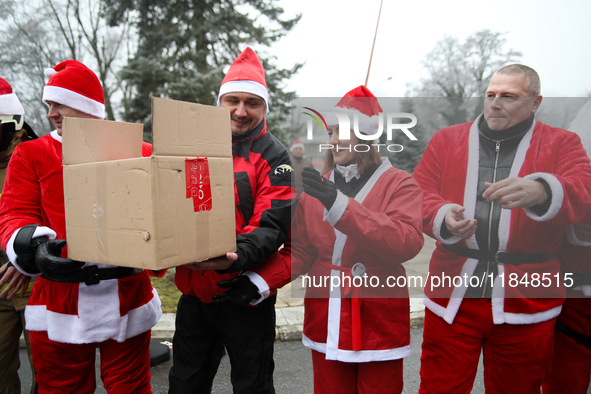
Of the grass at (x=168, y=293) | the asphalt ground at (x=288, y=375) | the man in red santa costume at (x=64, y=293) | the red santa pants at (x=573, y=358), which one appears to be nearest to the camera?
the man in red santa costume at (x=64, y=293)

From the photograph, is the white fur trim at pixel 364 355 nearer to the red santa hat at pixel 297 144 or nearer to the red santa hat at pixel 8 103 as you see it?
the red santa hat at pixel 297 144

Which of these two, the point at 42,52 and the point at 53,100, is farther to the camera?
the point at 42,52

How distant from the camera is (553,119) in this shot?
170 cm

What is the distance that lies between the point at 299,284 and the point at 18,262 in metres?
1.25

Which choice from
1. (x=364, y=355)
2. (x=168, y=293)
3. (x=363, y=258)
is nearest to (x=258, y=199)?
(x=363, y=258)

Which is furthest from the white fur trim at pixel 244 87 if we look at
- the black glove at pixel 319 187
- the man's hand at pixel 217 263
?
the man's hand at pixel 217 263

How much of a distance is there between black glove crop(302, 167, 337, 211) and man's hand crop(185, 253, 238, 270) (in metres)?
0.41

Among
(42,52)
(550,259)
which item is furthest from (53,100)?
(42,52)

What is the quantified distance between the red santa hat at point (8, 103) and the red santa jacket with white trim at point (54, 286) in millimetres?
802

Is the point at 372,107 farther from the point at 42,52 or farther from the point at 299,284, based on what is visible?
the point at 42,52

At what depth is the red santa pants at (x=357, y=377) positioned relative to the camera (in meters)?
1.80

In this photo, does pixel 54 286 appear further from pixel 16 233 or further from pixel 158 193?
pixel 158 193

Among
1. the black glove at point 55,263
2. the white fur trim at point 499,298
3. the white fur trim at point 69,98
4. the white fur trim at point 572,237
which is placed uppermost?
the white fur trim at point 69,98

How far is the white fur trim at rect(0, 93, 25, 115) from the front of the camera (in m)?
2.52
